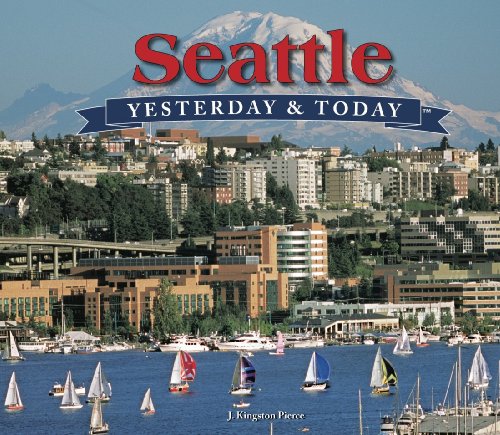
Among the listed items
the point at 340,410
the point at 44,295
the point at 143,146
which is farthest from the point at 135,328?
the point at 143,146

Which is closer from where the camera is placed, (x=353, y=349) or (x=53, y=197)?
(x=353, y=349)

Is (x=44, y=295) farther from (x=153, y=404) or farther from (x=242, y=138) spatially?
(x=242, y=138)

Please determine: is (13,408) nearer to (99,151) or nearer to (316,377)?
(316,377)

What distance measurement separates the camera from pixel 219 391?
5291cm

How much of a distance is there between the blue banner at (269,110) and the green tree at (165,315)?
103ft

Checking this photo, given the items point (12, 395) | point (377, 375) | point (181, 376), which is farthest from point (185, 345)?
point (12, 395)

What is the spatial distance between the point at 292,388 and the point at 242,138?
310ft

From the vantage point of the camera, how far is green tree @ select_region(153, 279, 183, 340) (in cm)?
7538

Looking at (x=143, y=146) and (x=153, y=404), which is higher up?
(x=143, y=146)

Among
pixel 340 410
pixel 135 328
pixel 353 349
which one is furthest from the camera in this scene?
pixel 135 328

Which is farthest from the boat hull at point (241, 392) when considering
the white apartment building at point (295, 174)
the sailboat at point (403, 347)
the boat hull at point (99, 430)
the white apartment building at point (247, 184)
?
the white apartment building at point (295, 174)

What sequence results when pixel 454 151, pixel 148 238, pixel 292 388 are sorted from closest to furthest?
pixel 292 388
pixel 148 238
pixel 454 151

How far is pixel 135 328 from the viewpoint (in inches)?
3027

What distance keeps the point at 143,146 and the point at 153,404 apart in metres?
92.4
